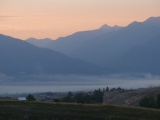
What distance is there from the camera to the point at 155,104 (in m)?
52.9

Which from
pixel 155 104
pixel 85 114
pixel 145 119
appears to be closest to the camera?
pixel 145 119

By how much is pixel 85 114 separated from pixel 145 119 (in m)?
4.50

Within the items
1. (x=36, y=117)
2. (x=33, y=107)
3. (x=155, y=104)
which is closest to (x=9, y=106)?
(x=33, y=107)

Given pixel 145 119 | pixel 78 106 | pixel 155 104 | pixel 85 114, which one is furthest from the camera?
pixel 155 104

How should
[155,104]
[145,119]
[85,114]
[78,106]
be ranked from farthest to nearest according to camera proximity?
[155,104] < [78,106] < [85,114] < [145,119]

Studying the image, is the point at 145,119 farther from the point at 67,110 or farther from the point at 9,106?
the point at 9,106

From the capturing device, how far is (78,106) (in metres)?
39.1

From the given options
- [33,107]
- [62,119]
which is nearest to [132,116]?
[62,119]

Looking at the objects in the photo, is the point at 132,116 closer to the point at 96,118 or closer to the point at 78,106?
the point at 96,118

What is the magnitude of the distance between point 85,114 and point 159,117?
5178 millimetres

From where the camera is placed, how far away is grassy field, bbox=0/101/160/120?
35.5m

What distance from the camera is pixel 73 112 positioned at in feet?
122

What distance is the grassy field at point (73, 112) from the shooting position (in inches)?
1396

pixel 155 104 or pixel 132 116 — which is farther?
pixel 155 104
